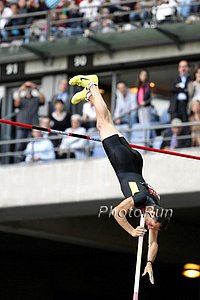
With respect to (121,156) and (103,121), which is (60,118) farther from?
(121,156)

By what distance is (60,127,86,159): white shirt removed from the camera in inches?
870

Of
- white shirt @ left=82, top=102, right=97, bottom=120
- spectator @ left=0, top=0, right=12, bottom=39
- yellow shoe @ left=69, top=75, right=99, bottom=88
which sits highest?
spectator @ left=0, top=0, right=12, bottom=39

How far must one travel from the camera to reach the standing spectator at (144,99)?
871 inches

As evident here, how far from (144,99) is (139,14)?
2394 mm

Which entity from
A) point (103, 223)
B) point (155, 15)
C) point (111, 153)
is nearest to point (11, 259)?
point (103, 223)

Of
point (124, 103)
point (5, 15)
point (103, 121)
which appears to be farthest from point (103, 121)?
point (5, 15)

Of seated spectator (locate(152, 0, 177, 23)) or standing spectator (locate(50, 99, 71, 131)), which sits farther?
seated spectator (locate(152, 0, 177, 23))

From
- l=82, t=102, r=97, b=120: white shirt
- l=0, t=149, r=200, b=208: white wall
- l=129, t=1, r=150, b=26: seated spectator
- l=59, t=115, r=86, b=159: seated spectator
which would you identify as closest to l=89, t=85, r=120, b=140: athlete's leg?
l=0, t=149, r=200, b=208: white wall

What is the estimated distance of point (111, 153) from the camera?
15523mm

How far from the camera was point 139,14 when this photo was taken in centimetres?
2391

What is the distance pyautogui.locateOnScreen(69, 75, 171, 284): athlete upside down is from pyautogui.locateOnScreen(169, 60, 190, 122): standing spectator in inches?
225

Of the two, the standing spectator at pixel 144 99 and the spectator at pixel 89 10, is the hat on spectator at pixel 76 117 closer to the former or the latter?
the standing spectator at pixel 144 99

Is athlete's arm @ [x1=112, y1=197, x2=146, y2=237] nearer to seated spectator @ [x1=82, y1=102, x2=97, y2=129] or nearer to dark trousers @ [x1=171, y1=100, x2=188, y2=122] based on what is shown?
dark trousers @ [x1=171, y1=100, x2=188, y2=122]

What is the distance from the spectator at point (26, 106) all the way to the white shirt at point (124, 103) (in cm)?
156
